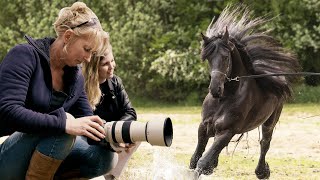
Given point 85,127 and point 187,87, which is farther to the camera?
point 187,87

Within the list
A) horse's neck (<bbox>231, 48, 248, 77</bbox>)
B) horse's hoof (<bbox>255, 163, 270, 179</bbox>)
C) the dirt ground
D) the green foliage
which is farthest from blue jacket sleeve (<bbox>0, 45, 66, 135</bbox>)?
the green foliage

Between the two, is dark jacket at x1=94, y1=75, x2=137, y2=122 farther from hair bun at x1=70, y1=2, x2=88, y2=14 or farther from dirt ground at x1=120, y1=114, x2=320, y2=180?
dirt ground at x1=120, y1=114, x2=320, y2=180

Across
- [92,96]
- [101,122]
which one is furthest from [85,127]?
[92,96]

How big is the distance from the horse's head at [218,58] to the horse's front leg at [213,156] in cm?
40

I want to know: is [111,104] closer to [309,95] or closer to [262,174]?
[262,174]

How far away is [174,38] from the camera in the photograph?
2625 cm

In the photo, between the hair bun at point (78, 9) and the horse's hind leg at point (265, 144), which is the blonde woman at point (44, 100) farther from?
the horse's hind leg at point (265, 144)

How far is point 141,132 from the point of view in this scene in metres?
3.98

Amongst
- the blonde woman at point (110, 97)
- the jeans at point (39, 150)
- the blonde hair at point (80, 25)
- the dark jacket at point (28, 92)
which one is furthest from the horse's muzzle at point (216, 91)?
the blonde hair at point (80, 25)

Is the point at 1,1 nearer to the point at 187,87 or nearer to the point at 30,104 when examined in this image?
the point at 187,87

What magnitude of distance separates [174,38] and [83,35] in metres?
22.4

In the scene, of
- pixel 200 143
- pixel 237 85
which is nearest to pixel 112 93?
pixel 200 143

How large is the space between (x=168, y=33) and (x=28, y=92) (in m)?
22.3

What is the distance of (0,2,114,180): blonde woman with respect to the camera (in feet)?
12.4
